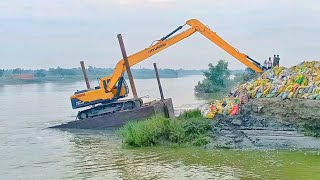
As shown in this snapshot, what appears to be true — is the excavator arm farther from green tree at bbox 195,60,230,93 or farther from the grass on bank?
green tree at bbox 195,60,230,93

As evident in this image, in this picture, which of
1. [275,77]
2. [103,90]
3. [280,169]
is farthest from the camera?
[103,90]

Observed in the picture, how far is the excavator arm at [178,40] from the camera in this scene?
24.3 meters

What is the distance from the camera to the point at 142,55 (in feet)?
81.4

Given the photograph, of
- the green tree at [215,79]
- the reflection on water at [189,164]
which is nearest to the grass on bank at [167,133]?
the reflection on water at [189,164]

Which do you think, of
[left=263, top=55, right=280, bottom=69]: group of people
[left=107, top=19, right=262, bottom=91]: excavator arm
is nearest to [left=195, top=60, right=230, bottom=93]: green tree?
[left=263, top=55, right=280, bottom=69]: group of people

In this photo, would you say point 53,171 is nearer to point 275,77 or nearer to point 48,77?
point 275,77

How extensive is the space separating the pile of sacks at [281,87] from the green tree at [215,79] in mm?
35511

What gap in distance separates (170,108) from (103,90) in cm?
373

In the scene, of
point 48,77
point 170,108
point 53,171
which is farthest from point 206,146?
point 48,77

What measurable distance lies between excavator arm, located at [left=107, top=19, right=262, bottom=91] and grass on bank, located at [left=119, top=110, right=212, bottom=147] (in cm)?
638

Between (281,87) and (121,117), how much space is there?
7.69m

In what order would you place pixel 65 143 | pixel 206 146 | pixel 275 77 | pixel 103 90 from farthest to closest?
1. pixel 103 90
2. pixel 275 77
3. pixel 65 143
4. pixel 206 146

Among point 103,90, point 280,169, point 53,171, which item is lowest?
point 280,169

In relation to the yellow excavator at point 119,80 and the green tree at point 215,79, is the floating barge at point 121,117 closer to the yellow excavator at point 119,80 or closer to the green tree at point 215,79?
the yellow excavator at point 119,80
